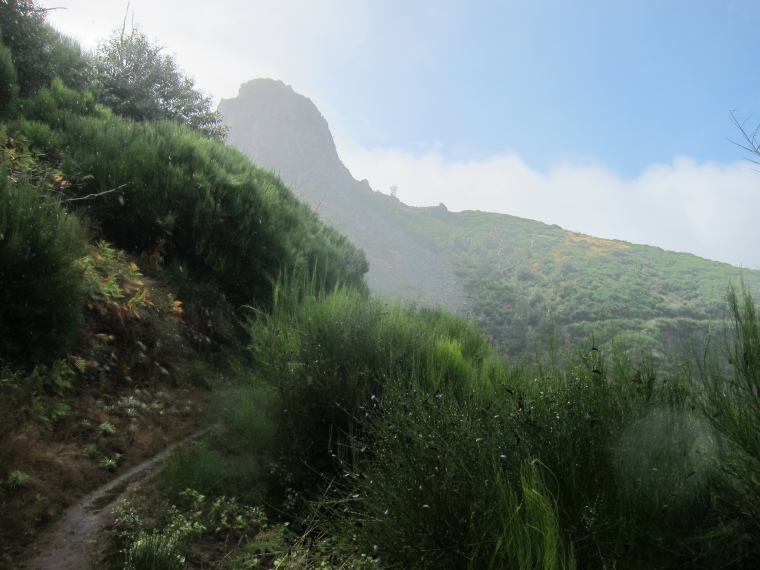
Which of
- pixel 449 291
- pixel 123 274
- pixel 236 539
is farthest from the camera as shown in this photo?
pixel 449 291

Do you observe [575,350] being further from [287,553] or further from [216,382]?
[216,382]

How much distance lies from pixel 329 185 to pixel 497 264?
808 inches

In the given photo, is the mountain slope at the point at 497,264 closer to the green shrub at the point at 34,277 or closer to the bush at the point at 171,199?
the bush at the point at 171,199

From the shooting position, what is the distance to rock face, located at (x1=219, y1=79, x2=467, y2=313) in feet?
86.3

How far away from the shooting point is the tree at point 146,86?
1722 cm

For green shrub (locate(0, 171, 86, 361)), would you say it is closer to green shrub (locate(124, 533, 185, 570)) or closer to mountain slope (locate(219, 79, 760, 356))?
green shrub (locate(124, 533, 185, 570))

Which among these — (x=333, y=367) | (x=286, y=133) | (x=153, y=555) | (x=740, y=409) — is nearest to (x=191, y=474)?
(x=153, y=555)

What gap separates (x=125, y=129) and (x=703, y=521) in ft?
36.1

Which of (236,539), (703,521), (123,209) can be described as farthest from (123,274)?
(703,521)

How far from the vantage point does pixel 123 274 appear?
7.57m

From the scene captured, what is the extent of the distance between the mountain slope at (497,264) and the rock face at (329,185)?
0.12 metres

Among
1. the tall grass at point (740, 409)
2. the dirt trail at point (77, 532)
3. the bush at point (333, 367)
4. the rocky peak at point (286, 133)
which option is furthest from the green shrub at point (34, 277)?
the rocky peak at point (286, 133)

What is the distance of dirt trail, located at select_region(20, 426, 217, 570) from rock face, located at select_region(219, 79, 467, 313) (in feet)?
33.4

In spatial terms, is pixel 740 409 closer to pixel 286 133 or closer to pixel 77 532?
pixel 77 532
